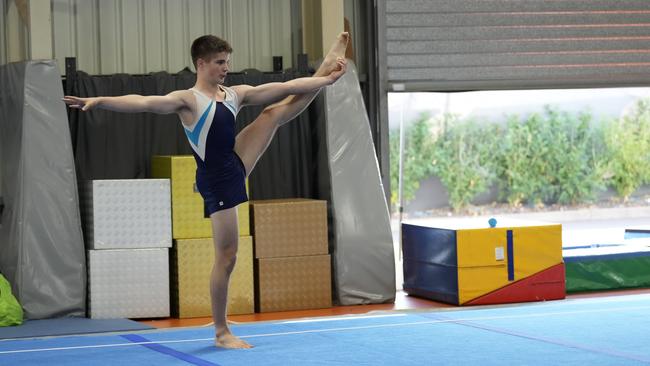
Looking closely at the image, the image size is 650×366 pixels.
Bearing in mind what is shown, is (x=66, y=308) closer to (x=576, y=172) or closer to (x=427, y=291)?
(x=427, y=291)

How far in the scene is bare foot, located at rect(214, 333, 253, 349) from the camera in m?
5.19

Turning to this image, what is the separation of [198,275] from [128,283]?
0.52 meters

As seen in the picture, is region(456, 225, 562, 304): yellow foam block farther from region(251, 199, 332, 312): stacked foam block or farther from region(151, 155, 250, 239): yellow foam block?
region(151, 155, 250, 239): yellow foam block

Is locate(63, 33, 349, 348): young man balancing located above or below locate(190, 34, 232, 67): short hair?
below

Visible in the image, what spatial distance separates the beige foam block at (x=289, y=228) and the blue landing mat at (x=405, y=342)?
3.85 feet

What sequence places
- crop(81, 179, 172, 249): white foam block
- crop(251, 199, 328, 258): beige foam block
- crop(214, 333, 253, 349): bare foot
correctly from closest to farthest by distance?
crop(214, 333, 253, 349): bare foot < crop(81, 179, 172, 249): white foam block < crop(251, 199, 328, 258): beige foam block

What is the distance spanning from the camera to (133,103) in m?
4.71

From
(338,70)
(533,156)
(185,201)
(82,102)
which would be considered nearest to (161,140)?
(185,201)

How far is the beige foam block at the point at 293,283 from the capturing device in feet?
25.0

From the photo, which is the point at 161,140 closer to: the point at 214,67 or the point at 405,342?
the point at 214,67

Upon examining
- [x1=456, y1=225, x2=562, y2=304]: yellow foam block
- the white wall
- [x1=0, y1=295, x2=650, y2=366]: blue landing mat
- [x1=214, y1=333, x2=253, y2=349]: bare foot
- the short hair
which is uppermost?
the white wall

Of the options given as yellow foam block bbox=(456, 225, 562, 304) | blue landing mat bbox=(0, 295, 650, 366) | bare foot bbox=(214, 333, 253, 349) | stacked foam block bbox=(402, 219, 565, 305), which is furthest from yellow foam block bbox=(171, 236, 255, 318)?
bare foot bbox=(214, 333, 253, 349)

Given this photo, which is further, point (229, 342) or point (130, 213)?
point (130, 213)

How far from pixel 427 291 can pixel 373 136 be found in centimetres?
149
